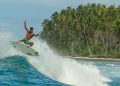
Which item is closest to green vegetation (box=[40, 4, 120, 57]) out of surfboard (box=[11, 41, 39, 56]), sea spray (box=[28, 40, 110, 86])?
surfboard (box=[11, 41, 39, 56])

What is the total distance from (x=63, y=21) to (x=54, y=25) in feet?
25.2

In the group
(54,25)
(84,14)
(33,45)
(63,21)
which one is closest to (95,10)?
(84,14)

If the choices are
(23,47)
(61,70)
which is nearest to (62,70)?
(61,70)

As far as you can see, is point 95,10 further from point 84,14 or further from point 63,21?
point 63,21

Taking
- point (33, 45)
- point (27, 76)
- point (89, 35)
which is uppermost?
point (89, 35)

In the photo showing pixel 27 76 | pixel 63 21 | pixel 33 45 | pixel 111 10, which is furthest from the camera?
pixel 63 21

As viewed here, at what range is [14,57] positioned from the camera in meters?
16.7

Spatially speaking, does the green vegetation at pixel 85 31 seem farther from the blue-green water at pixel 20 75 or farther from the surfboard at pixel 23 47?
the blue-green water at pixel 20 75

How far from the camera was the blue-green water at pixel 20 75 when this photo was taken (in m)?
13.2

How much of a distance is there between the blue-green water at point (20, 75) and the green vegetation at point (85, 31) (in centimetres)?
7477

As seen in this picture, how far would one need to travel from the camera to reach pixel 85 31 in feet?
350

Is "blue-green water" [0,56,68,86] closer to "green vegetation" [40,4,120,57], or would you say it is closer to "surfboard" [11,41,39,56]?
"surfboard" [11,41,39,56]

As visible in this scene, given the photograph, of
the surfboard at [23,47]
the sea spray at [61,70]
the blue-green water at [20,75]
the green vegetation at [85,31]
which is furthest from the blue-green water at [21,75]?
the green vegetation at [85,31]

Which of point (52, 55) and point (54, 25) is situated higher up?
point (54, 25)
